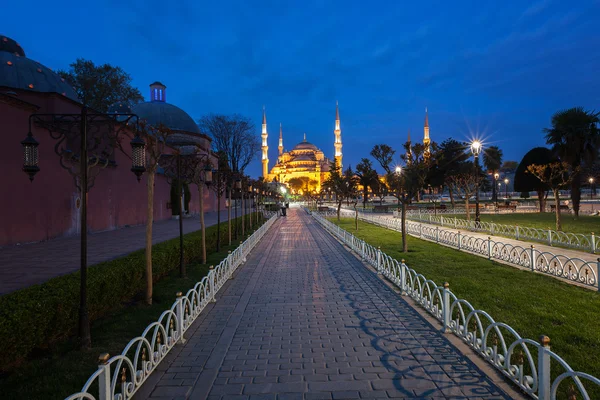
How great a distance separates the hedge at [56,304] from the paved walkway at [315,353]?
1554mm

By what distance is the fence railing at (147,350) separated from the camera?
120 inches

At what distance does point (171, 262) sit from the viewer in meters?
9.54

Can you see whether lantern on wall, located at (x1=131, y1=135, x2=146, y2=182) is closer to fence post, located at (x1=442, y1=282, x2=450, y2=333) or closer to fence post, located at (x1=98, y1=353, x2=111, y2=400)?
fence post, located at (x1=98, y1=353, x2=111, y2=400)

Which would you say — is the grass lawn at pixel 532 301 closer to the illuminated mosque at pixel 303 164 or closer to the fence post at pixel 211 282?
the fence post at pixel 211 282

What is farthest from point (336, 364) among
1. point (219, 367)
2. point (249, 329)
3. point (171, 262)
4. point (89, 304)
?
point (171, 262)

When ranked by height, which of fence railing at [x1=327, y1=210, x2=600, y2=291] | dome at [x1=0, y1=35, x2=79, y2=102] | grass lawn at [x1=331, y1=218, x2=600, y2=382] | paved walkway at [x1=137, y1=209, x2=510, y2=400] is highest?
dome at [x1=0, y1=35, x2=79, y2=102]

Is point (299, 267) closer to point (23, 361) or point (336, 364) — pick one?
point (336, 364)

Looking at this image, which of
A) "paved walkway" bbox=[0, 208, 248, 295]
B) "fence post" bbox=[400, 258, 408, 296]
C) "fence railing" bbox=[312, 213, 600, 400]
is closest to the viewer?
"fence railing" bbox=[312, 213, 600, 400]

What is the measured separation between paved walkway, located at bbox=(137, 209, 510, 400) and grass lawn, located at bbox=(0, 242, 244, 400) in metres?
0.84

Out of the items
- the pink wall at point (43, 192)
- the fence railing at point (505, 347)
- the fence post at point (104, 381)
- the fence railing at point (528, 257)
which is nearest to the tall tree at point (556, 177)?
the fence railing at point (528, 257)

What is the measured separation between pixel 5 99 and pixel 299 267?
40.2 feet

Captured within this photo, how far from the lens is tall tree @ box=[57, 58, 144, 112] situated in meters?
30.9

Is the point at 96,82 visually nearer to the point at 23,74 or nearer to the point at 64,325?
the point at 23,74

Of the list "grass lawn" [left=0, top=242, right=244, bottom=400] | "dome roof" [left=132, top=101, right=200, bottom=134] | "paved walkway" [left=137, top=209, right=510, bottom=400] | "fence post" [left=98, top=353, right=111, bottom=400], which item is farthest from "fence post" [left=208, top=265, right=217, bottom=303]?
"dome roof" [left=132, top=101, right=200, bottom=134]
